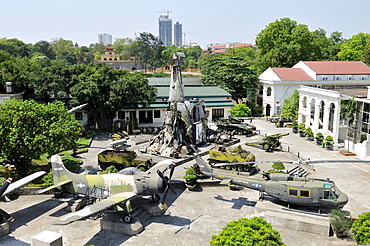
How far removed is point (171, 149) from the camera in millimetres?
36750

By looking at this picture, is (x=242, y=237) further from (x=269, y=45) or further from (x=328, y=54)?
(x=328, y=54)

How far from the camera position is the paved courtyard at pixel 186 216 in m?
20.6

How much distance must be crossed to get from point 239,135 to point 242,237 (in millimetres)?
33702

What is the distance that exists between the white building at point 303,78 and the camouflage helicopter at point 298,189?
1570 inches

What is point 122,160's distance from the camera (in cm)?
3170

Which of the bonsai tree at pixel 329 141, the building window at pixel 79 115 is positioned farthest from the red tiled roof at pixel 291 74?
the building window at pixel 79 115

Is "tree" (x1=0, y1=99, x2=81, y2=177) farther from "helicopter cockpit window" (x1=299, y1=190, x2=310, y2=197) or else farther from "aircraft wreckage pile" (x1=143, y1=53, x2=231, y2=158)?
"helicopter cockpit window" (x1=299, y1=190, x2=310, y2=197)

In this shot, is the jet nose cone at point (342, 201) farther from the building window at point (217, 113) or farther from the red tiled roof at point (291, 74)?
the red tiled roof at point (291, 74)

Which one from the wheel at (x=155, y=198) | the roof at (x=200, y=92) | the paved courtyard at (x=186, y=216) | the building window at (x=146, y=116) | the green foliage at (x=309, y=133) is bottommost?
the paved courtyard at (x=186, y=216)

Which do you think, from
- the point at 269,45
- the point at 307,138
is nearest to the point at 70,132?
the point at 307,138

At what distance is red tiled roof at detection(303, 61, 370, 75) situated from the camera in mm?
64750

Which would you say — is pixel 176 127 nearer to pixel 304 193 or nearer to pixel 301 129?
pixel 304 193

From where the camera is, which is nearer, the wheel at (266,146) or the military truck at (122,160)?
the military truck at (122,160)

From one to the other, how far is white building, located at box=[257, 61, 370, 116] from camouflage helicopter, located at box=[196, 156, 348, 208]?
131 ft
